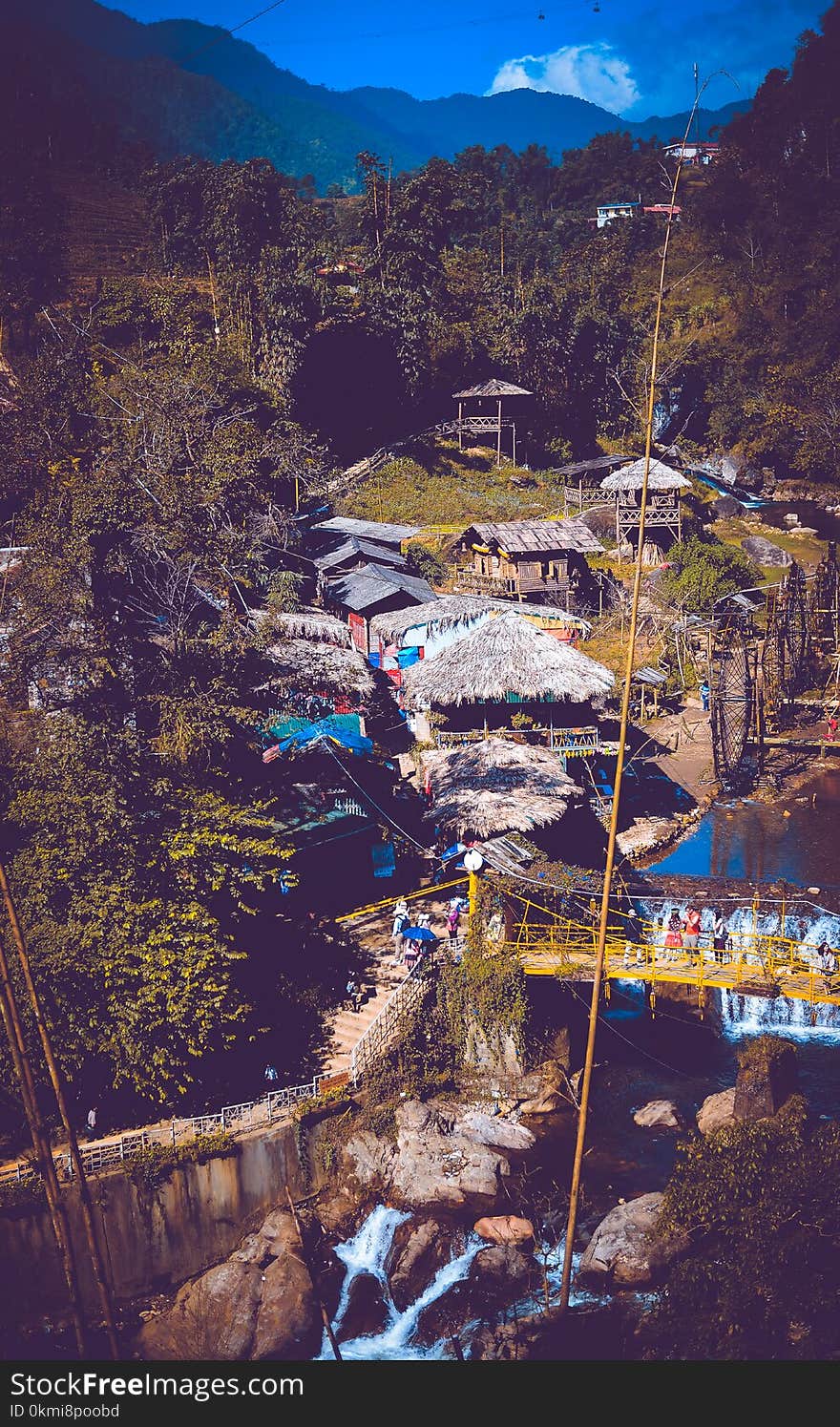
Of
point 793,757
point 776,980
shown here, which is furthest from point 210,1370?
point 793,757

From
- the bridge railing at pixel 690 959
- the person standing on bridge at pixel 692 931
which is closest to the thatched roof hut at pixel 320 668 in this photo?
the bridge railing at pixel 690 959

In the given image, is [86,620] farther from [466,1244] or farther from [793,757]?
[793,757]

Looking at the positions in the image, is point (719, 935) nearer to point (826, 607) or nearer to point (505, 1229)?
point (505, 1229)

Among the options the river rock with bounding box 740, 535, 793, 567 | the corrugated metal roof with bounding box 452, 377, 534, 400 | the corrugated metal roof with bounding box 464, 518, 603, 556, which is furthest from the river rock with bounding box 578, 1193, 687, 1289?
the corrugated metal roof with bounding box 452, 377, 534, 400

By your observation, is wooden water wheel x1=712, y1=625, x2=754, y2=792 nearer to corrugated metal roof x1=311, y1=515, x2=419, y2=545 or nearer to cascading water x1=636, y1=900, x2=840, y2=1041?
cascading water x1=636, y1=900, x2=840, y2=1041

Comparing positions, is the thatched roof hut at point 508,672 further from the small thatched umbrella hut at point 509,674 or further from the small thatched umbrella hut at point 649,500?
the small thatched umbrella hut at point 649,500
